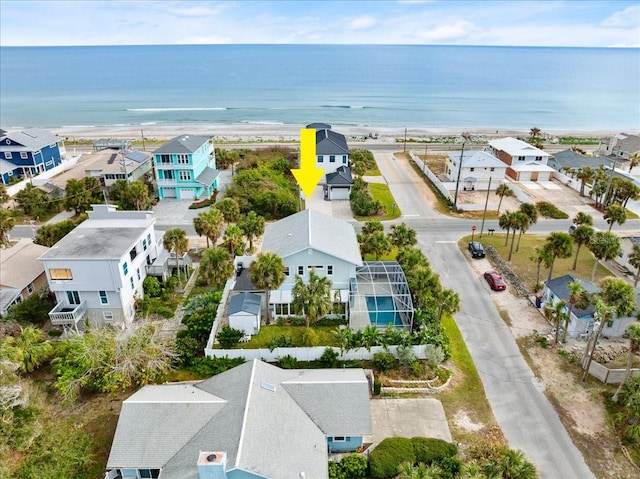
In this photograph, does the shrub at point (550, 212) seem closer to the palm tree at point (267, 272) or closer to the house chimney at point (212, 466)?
the palm tree at point (267, 272)

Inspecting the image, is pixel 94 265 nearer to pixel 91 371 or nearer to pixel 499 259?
pixel 91 371

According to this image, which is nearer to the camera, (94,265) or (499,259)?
(94,265)

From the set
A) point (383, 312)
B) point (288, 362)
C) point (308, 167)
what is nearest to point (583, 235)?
point (383, 312)

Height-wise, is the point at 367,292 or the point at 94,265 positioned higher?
the point at 94,265

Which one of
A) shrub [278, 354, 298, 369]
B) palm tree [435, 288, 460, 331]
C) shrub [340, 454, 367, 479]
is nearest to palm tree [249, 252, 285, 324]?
shrub [278, 354, 298, 369]

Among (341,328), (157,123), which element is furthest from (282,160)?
(157,123)

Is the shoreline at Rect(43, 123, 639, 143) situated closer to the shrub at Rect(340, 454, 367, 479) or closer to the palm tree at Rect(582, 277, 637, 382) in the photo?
the palm tree at Rect(582, 277, 637, 382)

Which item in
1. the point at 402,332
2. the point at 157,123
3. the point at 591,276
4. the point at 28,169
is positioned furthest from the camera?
the point at 157,123
